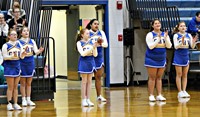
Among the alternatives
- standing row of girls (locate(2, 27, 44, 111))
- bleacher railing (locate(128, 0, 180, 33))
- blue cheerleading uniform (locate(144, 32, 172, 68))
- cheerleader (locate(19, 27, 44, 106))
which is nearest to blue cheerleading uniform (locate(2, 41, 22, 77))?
standing row of girls (locate(2, 27, 44, 111))

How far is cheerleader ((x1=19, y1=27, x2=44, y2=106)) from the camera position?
10273 millimetres

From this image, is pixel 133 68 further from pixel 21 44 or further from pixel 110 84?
pixel 21 44

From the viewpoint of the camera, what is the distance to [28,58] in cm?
1038

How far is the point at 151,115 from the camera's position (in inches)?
342

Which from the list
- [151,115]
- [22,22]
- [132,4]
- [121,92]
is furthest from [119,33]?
[151,115]

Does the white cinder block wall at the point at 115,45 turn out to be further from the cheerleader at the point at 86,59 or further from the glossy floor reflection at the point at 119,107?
the cheerleader at the point at 86,59

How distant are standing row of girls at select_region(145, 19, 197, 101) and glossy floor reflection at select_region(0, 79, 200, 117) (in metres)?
0.39

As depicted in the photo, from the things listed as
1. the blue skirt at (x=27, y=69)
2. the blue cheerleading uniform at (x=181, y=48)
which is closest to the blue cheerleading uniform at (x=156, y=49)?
the blue cheerleading uniform at (x=181, y=48)

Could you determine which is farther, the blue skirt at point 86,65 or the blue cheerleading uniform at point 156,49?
the blue cheerleading uniform at point 156,49

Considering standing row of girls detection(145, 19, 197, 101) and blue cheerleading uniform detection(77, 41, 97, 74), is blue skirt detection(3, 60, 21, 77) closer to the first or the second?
blue cheerleading uniform detection(77, 41, 97, 74)

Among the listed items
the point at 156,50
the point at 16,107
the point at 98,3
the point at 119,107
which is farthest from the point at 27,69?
the point at 98,3

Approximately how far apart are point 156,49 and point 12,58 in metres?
2.87

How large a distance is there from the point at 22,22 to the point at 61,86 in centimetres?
478

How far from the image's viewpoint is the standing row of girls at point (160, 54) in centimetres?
1055
